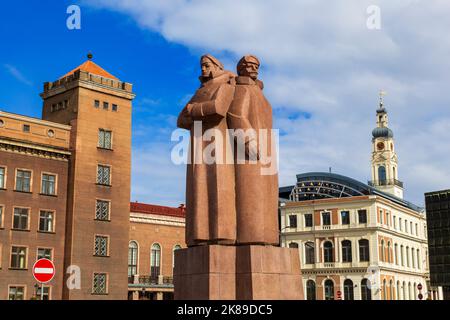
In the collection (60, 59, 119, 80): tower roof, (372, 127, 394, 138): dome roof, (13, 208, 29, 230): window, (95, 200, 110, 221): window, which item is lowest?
(13, 208, 29, 230): window

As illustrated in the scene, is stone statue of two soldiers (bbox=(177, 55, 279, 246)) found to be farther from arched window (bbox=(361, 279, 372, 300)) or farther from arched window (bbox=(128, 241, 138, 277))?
arched window (bbox=(361, 279, 372, 300))

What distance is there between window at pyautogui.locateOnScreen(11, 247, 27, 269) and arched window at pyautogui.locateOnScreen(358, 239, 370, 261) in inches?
1754

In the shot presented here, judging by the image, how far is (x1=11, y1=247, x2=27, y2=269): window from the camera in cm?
5125

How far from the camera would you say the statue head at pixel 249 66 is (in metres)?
15.7

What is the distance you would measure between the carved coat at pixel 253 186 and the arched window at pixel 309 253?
235ft

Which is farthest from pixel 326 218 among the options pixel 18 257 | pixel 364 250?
pixel 18 257

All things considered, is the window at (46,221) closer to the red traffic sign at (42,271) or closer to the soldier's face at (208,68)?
the red traffic sign at (42,271)

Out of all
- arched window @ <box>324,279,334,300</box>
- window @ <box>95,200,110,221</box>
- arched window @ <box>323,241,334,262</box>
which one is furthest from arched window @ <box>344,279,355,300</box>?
window @ <box>95,200,110,221</box>

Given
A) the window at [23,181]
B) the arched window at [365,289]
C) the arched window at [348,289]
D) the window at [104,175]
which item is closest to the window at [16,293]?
the window at [23,181]

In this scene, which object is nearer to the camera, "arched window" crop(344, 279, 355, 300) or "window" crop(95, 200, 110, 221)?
"window" crop(95, 200, 110, 221)

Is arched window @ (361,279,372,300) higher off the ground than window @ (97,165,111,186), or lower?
lower
